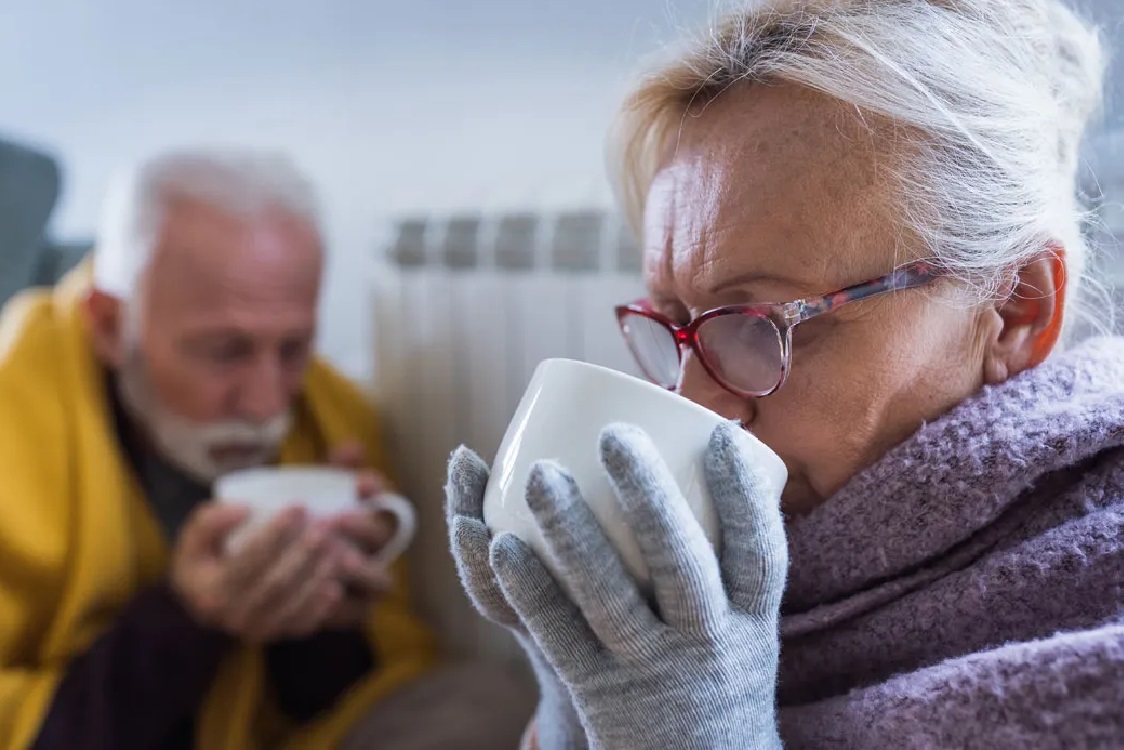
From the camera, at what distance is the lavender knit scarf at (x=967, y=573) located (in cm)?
50

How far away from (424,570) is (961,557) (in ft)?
3.27

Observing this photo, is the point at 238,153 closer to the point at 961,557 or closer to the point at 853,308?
the point at 853,308

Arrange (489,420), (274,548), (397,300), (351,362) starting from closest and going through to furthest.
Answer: (274,548), (489,420), (397,300), (351,362)

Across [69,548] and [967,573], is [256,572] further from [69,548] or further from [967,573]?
[967,573]

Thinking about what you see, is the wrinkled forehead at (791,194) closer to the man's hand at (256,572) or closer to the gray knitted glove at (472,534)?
the gray knitted glove at (472,534)

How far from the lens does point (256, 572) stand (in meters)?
1.10

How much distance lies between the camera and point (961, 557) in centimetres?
58

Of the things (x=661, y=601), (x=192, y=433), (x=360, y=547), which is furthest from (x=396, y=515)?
(x=661, y=601)

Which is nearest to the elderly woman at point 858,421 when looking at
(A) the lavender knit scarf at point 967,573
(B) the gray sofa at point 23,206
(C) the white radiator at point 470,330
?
(A) the lavender knit scarf at point 967,573

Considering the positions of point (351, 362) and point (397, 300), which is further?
point (351, 362)

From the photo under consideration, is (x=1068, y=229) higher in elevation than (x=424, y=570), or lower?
higher

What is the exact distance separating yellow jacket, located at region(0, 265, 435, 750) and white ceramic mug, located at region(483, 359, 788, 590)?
845 mm

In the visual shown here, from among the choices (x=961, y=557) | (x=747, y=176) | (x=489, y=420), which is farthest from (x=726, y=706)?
(x=489, y=420)

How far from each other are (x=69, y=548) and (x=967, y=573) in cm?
107
